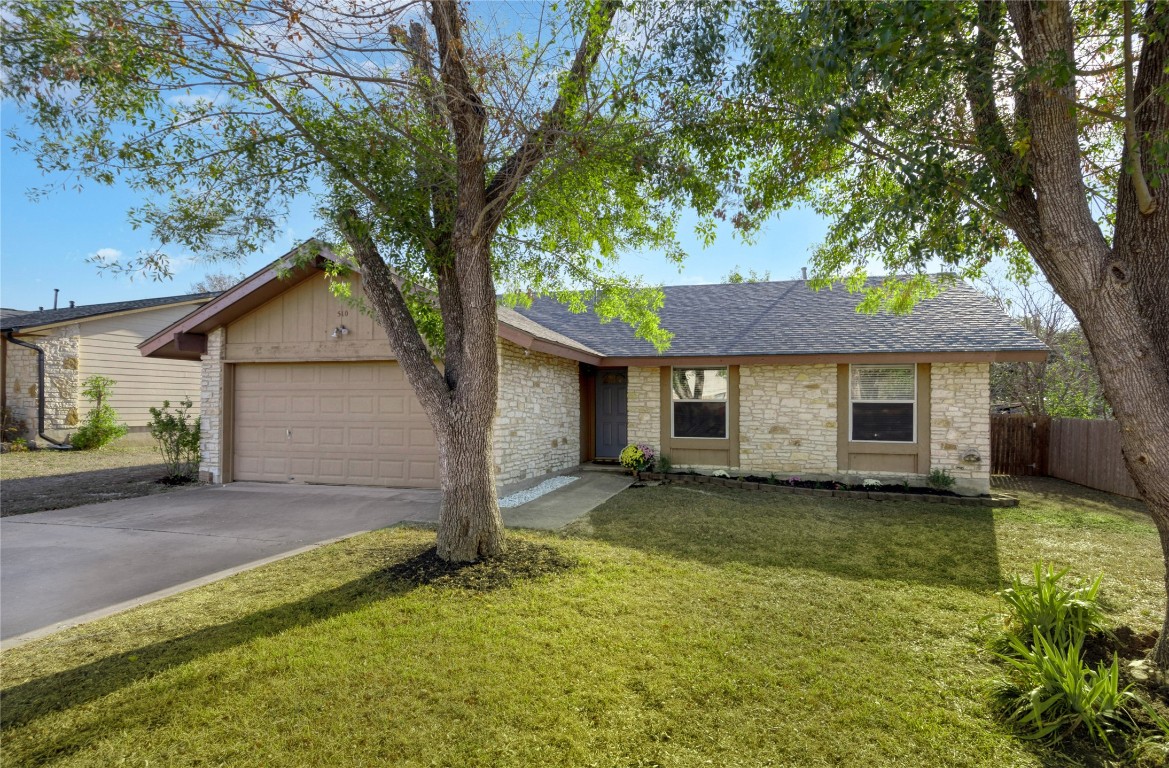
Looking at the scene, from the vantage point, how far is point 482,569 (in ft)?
17.0

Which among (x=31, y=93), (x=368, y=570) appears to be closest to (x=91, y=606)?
(x=368, y=570)

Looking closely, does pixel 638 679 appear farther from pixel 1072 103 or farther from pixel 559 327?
pixel 559 327

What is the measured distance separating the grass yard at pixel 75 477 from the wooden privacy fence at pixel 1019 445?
17.2m

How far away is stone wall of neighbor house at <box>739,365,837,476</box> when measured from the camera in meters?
10.3

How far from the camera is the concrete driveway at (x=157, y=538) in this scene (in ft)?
15.3

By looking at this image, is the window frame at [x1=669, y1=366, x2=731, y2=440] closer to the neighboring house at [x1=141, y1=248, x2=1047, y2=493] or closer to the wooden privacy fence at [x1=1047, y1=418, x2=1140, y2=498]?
the neighboring house at [x1=141, y1=248, x2=1047, y2=493]

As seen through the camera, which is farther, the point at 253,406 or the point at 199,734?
the point at 253,406

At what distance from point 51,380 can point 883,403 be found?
2081 centimetres

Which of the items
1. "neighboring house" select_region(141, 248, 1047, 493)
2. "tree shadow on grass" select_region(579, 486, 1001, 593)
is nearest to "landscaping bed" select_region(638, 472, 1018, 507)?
"tree shadow on grass" select_region(579, 486, 1001, 593)

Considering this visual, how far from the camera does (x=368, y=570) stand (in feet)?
17.3

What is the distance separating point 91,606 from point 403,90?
5.34m

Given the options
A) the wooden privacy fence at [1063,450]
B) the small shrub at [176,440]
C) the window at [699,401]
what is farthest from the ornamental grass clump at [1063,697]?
the small shrub at [176,440]

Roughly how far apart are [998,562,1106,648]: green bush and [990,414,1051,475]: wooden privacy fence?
33.9ft

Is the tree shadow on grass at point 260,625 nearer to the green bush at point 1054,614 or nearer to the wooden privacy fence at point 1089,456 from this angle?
the green bush at point 1054,614
